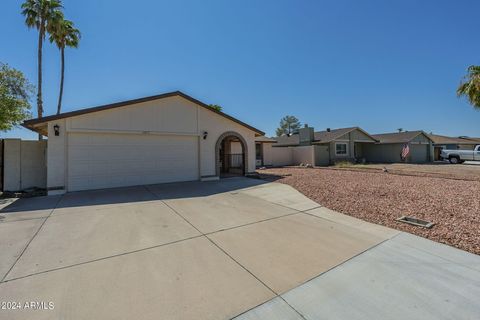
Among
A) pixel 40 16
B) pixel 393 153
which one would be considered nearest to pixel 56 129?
pixel 40 16

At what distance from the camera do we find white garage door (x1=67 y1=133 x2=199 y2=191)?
8875 millimetres

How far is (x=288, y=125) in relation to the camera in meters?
65.9

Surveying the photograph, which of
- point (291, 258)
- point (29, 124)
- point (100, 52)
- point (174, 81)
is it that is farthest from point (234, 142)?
point (291, 258)

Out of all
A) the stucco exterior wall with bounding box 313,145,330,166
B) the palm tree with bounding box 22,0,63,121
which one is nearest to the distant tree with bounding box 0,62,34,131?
the palm tree with bounding box 22,0,63,121

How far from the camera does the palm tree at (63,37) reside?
55.3 feet

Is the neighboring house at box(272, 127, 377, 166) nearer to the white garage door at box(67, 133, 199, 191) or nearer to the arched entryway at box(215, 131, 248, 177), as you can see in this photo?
the arched entryway at box(215, 131, 248, 177)

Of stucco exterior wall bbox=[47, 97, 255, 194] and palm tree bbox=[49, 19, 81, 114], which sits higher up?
palm tree bbox=[49, 19, 81, 114]

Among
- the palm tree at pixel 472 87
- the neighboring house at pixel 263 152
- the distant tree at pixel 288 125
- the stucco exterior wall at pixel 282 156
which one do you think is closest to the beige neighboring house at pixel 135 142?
the neighboring house at pixel 263 152

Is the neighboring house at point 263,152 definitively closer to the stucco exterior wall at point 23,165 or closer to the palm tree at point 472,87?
the palm tree at point 472,87

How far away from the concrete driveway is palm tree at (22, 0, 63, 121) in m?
16.9

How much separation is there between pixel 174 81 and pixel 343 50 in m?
11.7

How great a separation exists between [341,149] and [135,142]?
813 inches

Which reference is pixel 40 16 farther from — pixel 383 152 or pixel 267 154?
pixel 383 152

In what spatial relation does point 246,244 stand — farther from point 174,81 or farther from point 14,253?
point 174,81
